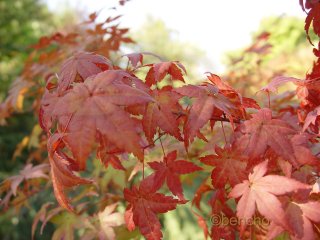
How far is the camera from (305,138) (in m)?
0.78

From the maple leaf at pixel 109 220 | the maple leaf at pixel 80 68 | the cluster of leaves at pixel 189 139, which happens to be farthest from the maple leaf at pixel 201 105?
the maple leaf at pixel 109 220

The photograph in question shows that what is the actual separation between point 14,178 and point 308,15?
114 centimetres

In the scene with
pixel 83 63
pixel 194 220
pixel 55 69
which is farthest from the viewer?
pixel 194 220

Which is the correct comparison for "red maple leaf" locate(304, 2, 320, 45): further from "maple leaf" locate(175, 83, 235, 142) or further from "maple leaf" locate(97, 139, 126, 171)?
"maple leaf" locate(97, 139, 126, 171)

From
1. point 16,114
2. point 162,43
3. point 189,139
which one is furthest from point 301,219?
point 162,43

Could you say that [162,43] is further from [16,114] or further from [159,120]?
[159,120]

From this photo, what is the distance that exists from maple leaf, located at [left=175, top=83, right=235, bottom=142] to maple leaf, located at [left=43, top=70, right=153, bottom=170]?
0.12 meters

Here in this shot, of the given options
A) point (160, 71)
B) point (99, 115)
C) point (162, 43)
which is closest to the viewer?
point (99, 115)

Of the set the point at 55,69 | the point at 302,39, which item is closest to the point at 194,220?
the point at 55,69

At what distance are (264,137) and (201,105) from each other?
15cm

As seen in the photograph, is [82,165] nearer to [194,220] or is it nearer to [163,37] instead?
[194,220]

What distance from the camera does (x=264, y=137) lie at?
2.60 feet

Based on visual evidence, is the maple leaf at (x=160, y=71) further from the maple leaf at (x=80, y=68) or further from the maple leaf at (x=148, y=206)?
the maple leaf at (x=148, y=206)

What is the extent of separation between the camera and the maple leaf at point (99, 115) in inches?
24.9
